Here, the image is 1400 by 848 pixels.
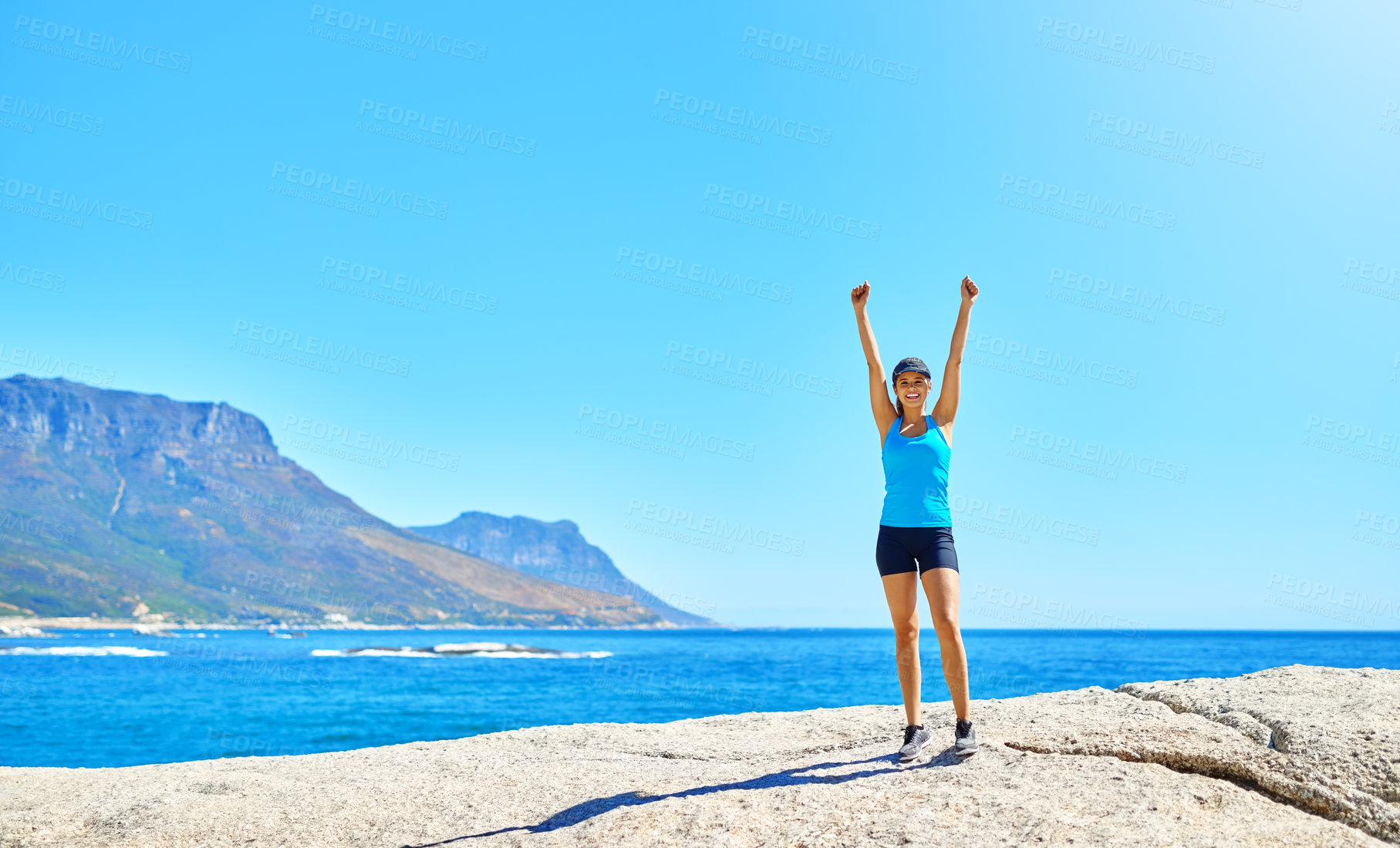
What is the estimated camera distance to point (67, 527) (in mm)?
186875

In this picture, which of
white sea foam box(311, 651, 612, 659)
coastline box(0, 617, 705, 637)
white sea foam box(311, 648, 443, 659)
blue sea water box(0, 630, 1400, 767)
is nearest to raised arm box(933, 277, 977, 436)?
blue sea water box(0, 630, 1400, 767)

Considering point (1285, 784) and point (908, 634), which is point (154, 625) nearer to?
point (908, 634)

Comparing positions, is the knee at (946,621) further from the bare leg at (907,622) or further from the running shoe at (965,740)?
the running shoe at (965,740)

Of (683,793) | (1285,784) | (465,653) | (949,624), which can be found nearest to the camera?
(1285,784)

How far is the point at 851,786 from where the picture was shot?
4.24 metres

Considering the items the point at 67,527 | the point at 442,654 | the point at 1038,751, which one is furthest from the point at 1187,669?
the point at 67,527

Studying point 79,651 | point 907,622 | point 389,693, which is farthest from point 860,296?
point 79,651

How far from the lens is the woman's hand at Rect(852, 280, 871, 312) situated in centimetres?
521

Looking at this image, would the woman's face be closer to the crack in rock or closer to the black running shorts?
the black running shorts

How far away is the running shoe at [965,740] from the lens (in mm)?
4605

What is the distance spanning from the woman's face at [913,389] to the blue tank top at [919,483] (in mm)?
174

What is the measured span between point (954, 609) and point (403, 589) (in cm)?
20889

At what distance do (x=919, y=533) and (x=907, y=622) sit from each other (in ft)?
1.69

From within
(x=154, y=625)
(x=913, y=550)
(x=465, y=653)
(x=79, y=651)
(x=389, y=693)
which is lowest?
(x=154, y=625)
